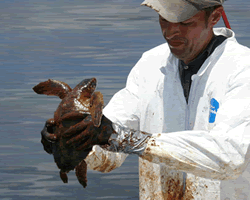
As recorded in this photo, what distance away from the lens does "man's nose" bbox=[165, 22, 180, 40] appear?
107 inches

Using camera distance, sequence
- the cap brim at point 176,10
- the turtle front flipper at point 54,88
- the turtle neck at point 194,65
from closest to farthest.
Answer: the turtle front flipper at point 54,88 → the cap brim at point 176,10 → the turtle neck at point 194,65

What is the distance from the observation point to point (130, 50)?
11102 millimetres

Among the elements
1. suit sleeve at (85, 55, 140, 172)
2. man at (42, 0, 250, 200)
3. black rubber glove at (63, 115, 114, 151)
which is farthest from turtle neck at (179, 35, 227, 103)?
black rubber glove at (63, 115, 114, 151)

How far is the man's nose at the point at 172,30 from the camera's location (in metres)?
2.72

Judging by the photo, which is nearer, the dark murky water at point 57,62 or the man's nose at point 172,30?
the man's nose at point 172,30

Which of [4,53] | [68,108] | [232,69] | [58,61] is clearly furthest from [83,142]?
[4,53]

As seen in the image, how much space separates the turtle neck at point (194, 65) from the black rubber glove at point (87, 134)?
2.39 ft

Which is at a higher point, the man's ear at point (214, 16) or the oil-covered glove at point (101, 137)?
the man's ear at point (214, 16)

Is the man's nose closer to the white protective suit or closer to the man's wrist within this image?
the white protective suit

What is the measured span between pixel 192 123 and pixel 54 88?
0.78 m

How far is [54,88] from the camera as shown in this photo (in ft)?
8.29

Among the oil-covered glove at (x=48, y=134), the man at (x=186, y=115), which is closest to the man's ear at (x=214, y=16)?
the man at (x=186, y=115)

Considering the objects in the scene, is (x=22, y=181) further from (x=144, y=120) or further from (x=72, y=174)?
(x=144, y=120)

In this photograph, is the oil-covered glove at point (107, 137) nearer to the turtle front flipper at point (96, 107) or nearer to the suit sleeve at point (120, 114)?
the turtle front flipper at point (96, 107)
